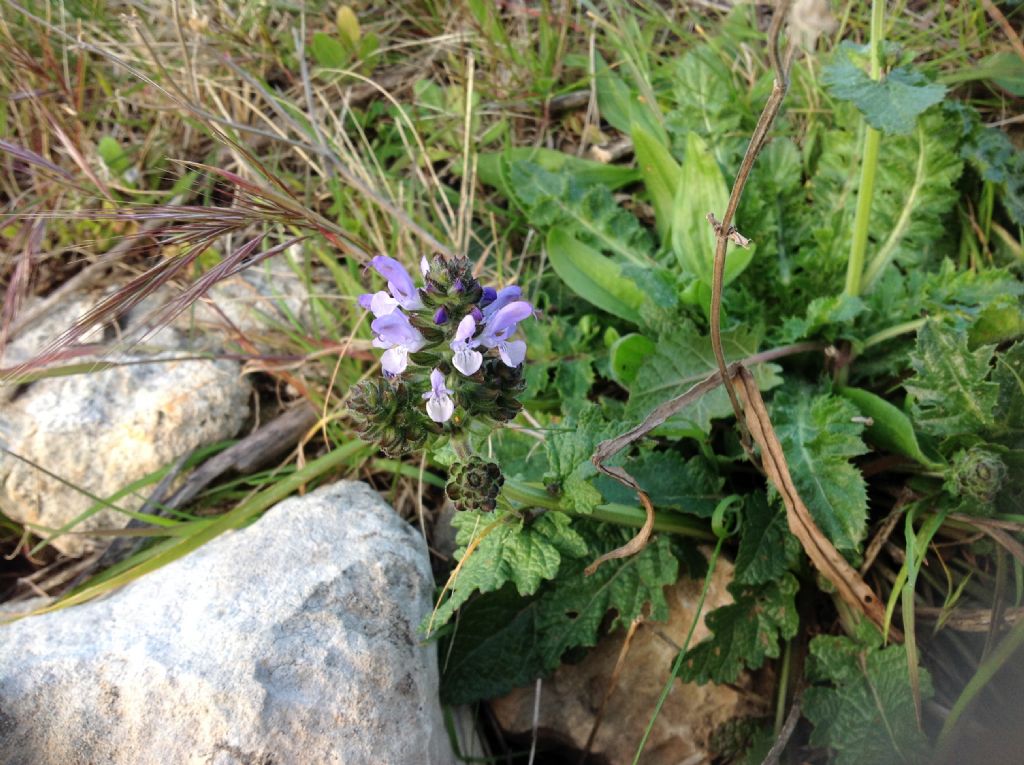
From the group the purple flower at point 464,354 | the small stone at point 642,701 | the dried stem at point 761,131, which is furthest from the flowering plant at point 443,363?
the small stone at point 642,701

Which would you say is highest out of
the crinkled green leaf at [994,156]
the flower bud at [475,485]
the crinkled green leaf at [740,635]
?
the flower bud at [475,485]

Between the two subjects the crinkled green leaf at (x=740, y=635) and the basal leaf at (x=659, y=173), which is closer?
the crinkled green leaf at (x=740, y=635)

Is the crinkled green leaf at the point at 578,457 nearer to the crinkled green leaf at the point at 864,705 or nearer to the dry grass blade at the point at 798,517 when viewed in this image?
the dry grass blade at the point at 798,517

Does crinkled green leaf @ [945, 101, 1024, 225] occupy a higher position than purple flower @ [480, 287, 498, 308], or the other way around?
purple flower @ [480, 287, 498, 308]

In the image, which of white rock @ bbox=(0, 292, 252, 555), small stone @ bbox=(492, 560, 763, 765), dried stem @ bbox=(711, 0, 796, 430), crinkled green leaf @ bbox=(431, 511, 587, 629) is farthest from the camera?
white rock @ bbox=(0, 292, 252, 555)

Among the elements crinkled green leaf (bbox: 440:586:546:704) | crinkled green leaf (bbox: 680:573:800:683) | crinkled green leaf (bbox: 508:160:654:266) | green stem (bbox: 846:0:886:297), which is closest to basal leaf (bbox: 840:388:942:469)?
green stem (bbox: 846:0:886:297)

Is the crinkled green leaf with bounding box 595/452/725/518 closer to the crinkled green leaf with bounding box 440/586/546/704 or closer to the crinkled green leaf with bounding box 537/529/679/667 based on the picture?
the crinkled green leaf with bounding box 537/529/679/667
